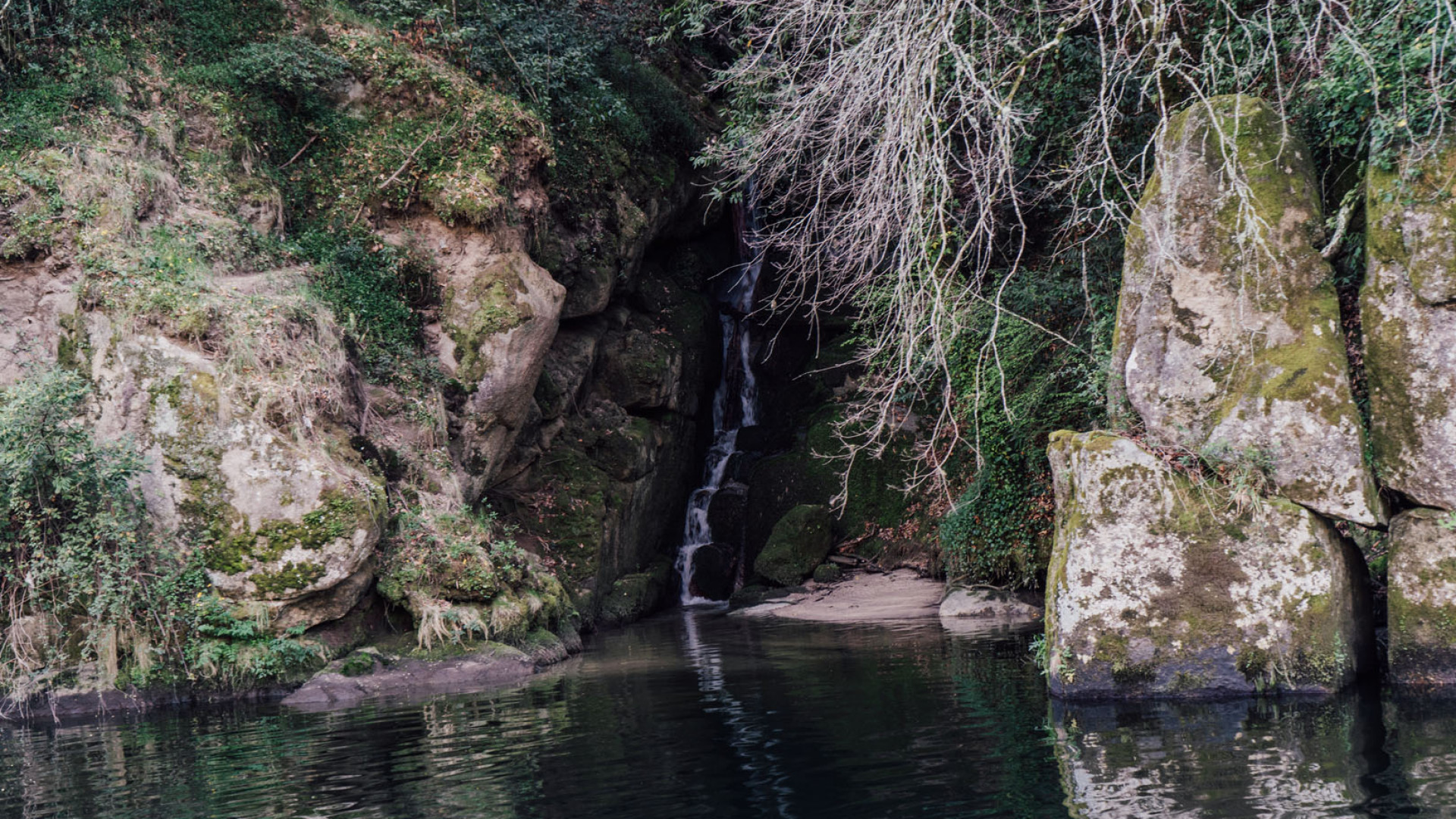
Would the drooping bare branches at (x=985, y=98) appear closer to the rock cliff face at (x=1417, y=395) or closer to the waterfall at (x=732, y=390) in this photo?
the rock cliff face at (x=1417, y=395)

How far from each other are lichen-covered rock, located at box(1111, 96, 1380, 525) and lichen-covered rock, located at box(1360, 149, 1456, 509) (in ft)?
0.75

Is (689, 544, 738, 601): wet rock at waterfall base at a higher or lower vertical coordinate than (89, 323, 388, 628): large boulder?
lower

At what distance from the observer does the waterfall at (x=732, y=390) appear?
70.8 feet

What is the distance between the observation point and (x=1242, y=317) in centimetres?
769

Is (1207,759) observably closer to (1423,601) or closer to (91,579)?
(1423,601)

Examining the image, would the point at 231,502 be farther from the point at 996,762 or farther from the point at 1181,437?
the point at 1181,437

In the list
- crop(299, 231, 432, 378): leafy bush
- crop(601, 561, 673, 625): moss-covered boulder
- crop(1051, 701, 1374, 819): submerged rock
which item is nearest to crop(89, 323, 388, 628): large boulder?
crop(299, 231, 432, 378): leafy bush

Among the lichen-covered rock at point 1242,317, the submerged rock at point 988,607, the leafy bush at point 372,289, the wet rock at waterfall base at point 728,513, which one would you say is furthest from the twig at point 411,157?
the lichen-covered rock at point 1242,317

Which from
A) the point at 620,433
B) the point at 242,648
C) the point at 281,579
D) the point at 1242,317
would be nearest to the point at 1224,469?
the point at 1242,317

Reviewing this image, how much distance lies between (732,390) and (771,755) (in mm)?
16824

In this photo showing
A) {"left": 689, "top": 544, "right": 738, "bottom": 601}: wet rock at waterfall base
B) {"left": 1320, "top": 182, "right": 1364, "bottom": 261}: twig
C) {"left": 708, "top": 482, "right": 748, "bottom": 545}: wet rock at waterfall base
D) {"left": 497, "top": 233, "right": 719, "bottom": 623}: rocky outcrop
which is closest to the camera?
{"left": 1320, "top": 182, "right": 1364, "bottom": 261}: twig

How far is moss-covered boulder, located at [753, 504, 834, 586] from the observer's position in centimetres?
1947

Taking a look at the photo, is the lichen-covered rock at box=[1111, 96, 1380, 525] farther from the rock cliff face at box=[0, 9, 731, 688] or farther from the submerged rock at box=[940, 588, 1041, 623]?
the rock cliff face at box=[0, 9, 731, 688]

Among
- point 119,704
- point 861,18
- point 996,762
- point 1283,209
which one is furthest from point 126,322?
point 1283,209
